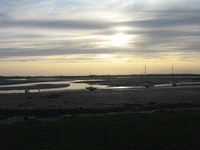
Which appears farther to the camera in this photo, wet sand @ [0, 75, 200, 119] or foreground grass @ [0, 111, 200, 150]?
wet sand @ [0, 75, 200, 119]

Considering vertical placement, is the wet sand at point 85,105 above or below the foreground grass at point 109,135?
below

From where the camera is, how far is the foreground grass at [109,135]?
33.0 feet

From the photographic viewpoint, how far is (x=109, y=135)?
11.5 metres

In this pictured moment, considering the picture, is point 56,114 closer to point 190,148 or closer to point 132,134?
point 132,134

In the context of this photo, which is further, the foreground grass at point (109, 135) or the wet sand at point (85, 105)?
the wet sand at point (85, 105)

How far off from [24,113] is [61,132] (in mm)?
10649

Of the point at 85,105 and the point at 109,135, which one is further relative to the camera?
the point at 85,105

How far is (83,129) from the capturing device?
41.9ft

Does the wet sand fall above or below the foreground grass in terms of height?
below

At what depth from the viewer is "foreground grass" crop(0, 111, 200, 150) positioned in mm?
10070

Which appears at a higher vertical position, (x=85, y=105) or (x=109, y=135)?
(x=109, y=135)

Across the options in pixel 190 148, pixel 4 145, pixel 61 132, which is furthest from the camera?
pixel 61 132

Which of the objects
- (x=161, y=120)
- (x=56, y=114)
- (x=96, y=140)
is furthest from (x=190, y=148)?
(x=56, y=114)

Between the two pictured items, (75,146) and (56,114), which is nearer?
(75,146)
